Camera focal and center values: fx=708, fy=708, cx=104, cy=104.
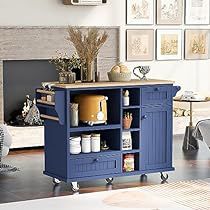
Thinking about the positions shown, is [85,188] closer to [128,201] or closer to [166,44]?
[128,201]

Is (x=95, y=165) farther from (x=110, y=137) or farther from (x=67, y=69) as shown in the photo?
(x=67, y=69)

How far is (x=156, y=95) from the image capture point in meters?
6.88

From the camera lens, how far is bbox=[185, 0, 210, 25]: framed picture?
1027 centimetres

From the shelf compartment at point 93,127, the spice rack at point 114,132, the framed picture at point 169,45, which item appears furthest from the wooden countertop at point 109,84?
the framed picture at point 169,45

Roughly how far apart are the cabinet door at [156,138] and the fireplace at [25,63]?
2.35 metres

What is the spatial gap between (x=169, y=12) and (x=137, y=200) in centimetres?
450

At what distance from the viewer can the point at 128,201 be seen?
6141 millimetres

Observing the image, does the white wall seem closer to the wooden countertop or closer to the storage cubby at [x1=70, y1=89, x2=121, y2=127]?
the storage cubby at [x1=70, y1=89, x2=121, y2=127]

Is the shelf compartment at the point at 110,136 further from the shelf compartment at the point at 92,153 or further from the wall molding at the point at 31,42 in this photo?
the wall molding at the point at 31,42

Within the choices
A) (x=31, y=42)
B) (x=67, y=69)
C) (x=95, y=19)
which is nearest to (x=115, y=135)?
(x=67, y=69)

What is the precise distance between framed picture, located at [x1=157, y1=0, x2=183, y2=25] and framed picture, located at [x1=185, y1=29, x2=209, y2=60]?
272 millimetres

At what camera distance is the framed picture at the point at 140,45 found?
9.72 m

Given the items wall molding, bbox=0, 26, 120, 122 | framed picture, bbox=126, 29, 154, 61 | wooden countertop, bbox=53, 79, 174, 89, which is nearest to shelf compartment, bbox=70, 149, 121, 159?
wooden countertop, bbox=53, 79, 174, 89

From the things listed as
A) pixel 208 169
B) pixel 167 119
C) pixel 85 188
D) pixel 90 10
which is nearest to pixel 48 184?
pixel 85 188
